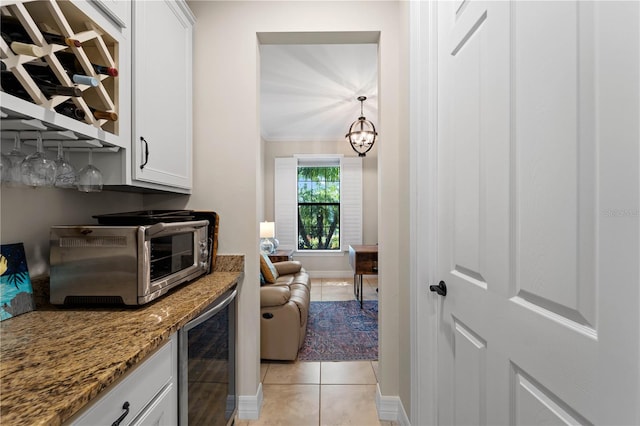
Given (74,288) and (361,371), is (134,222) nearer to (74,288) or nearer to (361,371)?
(74,288)

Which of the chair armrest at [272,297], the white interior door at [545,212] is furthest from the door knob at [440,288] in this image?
the chair armrest at [272,297]

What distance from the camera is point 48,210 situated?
1.24 meters

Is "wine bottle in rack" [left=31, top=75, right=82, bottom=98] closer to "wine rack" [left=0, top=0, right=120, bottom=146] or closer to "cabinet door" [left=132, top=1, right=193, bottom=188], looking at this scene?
"wine rack" [left=0, top=0, right=120, bottom=146]

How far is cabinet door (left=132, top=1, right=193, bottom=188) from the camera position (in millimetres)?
1278

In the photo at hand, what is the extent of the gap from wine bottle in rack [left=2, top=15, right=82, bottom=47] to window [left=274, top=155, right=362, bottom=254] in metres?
4.76

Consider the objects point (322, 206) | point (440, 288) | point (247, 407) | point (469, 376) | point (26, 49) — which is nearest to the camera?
point (26, 49)

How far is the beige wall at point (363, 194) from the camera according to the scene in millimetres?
5727

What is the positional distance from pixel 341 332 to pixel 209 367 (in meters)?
1.98

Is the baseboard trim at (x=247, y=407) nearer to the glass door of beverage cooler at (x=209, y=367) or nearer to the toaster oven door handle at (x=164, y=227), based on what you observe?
the glass door of beverage cooler at (x=209, y=367)

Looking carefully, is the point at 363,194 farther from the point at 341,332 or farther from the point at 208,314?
the point at 208,314

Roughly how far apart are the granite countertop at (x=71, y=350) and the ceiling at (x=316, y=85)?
2.19 m

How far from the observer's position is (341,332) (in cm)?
309

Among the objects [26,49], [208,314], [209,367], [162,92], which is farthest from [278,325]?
[26,49]

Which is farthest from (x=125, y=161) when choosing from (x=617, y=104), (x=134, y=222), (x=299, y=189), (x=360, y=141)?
(x=299, y=189)
